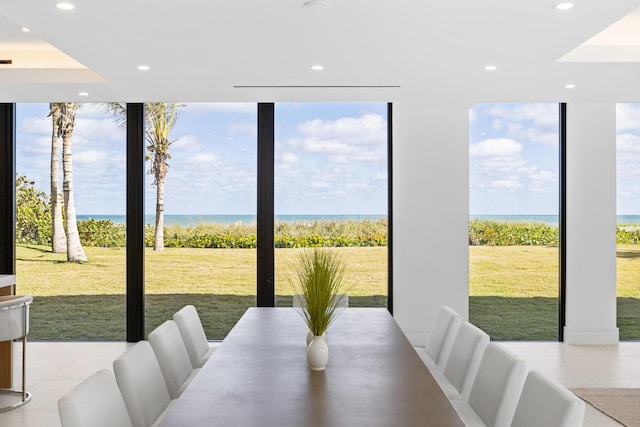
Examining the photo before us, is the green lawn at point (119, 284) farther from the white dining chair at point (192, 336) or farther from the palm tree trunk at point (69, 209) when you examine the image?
the white dining chair at point (192, 336)

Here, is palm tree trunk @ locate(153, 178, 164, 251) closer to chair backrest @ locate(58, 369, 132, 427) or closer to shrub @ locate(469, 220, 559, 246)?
shrub @ locate(469, 220, 559, 246)

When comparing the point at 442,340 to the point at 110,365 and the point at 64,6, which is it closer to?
the point at 64,6

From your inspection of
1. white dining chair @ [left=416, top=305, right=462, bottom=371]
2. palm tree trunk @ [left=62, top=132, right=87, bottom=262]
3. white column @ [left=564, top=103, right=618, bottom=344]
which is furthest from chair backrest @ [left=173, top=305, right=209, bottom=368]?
white column @ [left=564, top=103, right=618, bottom=344]

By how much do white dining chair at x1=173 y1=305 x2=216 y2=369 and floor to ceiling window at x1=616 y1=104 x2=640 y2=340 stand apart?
485 cm

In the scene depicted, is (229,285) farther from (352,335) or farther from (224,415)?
(224,415)

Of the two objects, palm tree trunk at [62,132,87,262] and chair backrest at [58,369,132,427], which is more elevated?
palm tree trunk at [62,132,87,262]

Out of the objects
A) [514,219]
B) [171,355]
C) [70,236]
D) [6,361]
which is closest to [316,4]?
[171,355]

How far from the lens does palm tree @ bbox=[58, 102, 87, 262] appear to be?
238 inches

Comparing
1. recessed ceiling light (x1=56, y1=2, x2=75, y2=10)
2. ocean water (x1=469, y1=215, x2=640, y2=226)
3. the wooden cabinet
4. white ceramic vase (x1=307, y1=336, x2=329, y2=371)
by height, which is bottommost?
the wooden cabinet

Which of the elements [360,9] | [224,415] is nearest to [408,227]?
[360,9]

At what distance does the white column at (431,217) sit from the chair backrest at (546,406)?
3.66m

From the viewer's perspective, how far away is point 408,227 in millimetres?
5871

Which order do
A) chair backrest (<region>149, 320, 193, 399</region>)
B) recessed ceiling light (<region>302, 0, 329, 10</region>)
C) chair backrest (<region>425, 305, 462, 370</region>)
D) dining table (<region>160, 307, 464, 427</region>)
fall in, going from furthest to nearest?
1. chair backrest (<region>425, 305, 462, 370</region>)
2. chair backrest (<region>149, 320, 193, 399</region>)
3. recessed ceiling light (<region>302, 0, 329, 10</region>)
4. dining table (<region>160, 307, 464, 427</region>)

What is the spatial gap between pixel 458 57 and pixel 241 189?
119 inches
